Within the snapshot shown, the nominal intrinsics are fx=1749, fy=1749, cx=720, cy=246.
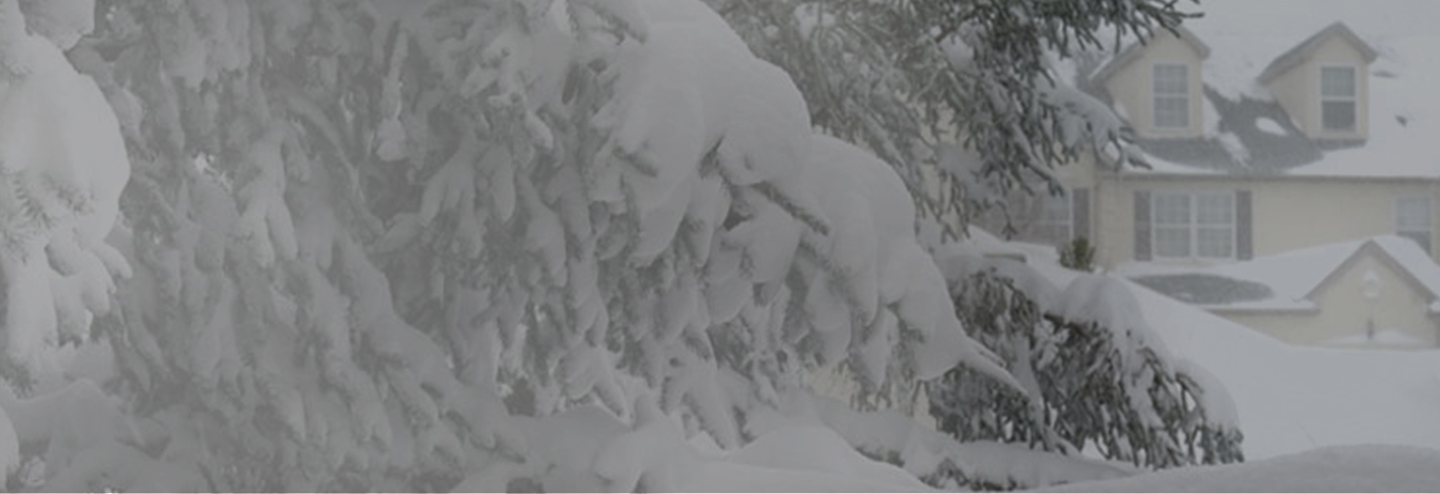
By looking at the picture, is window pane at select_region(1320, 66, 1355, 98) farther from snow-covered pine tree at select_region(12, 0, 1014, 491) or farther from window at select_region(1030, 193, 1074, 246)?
snow-covered pine tree at select_region(12, 0, 1014, 491)

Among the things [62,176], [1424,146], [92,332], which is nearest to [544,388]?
[92,332]

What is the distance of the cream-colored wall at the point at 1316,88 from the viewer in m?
4.98

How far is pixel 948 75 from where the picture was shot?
3.87m

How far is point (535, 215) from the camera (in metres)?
1.89

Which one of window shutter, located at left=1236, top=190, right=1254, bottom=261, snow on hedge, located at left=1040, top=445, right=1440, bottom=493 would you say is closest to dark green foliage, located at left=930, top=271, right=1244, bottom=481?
window shutter, located at left=1236, top=190, right=1254, bottom=261

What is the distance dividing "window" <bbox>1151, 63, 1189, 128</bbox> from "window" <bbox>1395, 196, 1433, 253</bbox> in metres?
0.66

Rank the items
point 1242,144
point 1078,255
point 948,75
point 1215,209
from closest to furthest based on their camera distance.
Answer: point 948,75, point 1215,209, point 1078,255, point 1242,144

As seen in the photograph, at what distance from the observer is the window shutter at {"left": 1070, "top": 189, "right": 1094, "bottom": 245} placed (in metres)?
5.10

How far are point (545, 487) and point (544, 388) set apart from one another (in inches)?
18.8

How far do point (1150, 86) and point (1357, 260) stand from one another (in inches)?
32.4

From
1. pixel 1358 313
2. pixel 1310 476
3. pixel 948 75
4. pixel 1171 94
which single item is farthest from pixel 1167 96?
pixel 1310 476

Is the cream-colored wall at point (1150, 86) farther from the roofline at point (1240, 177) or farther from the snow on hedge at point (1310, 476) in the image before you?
the snow on hedge at point (1310, 476)

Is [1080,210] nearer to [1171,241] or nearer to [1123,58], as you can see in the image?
[1171,241]

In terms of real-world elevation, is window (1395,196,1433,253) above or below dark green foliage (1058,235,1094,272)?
above
